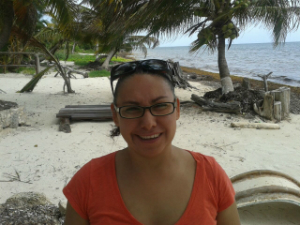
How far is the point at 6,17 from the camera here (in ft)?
20.1

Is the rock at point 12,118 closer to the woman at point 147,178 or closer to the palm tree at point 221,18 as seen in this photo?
the palm tree at point 221,18

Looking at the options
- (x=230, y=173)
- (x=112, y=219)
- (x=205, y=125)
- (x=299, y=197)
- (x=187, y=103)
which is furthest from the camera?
(x=187, y=103)

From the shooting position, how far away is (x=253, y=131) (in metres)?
5.48

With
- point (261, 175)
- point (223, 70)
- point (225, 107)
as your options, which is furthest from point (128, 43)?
point (261, 175)

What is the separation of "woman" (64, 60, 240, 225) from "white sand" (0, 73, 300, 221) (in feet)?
7.33

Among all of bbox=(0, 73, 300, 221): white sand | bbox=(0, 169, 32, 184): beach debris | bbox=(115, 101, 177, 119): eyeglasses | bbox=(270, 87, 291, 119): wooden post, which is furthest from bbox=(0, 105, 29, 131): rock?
bbox=(270, 87, 291, 119): wooden post

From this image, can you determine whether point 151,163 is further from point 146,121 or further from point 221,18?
point 221,18

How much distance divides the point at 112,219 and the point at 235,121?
5.50 m

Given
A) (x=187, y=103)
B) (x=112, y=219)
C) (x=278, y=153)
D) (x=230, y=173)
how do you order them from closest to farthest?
(x=112, y=219)
(x=230, y=173)
(x=278, y=153)
(x=187, y=103)

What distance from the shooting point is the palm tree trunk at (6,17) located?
5.91 metres

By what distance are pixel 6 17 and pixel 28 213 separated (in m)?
5.89

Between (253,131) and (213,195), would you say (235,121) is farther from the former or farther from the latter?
(213,195)

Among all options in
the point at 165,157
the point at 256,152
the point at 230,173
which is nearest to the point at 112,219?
the point at 165,157

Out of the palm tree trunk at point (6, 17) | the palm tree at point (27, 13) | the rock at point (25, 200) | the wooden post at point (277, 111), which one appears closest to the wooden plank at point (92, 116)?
the palm tree at point (27, 13)
